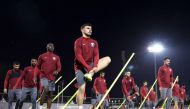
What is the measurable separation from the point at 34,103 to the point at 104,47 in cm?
4944

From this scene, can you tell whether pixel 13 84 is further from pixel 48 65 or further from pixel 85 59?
pixel 85 59

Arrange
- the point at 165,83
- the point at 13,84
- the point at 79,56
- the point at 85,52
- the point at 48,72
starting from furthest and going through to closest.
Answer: the point at 13,84, the point at 165,83, the point at 48,72, the point at 85,52, the point at 79,56

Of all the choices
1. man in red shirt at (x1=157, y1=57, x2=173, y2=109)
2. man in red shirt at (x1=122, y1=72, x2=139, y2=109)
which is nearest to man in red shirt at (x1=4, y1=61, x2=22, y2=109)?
man in red shirt at (x1=122, y1=72, x2=139, y2=109)

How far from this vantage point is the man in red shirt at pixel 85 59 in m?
7.08

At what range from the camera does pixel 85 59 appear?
24.0 feet

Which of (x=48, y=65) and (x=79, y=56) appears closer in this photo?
(x=79, y=56)

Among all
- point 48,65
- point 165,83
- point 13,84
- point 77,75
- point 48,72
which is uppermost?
point 48,65

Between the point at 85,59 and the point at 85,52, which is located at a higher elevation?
the point at 85,52

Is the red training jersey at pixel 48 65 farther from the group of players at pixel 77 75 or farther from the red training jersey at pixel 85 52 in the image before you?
the red training jersey at pixel 85 52

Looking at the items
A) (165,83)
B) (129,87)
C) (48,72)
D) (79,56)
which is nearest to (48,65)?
(48,72)

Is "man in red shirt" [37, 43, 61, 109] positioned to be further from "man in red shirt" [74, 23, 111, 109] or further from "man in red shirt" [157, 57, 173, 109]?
"man in red shirt" [157, 57, 173, 109]

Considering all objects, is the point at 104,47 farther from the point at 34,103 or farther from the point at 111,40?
the point at 34,103

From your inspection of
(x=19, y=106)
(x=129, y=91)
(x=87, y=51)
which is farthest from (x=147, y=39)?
(x=87, y=51)

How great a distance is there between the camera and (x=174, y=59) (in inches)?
2473
